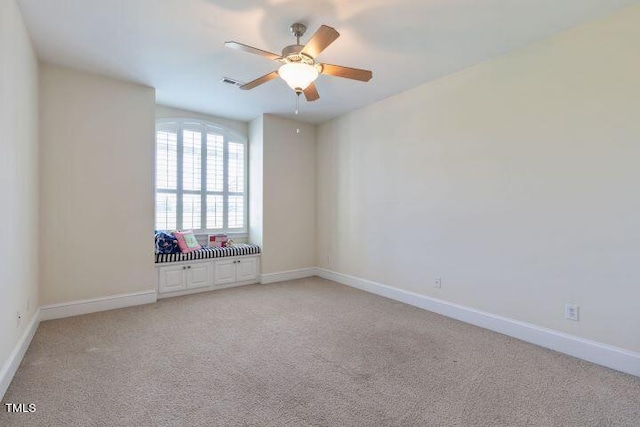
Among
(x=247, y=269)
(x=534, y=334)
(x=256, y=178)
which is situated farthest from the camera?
(x=256, y=178)

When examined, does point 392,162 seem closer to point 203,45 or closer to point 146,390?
point 203,45

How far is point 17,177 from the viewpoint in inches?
99.8

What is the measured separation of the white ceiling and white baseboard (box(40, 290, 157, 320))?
2.67 meters

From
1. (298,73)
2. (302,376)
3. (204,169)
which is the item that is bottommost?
(302,376)

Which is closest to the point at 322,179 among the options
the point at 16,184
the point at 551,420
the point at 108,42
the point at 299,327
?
the point at 299,327

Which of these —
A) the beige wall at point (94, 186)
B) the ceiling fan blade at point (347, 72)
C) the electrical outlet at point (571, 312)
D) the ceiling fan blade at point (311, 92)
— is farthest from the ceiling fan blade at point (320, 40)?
the electrical outlet at point (571, 312)

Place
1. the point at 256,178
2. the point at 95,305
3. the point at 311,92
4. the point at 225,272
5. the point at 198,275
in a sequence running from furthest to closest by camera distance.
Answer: the point at 256,178, the point at 225,272, the point at 198,275, the point at 95,305, the point at 311,92

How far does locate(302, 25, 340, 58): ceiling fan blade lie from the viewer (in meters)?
2.07

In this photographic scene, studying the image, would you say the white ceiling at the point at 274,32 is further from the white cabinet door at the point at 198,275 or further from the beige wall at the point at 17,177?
the white cabinet door at the point at 198,275

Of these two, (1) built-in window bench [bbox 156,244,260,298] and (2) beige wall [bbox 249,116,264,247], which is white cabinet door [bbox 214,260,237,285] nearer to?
(1) built-in window bench [bbox 156,244,260,298]

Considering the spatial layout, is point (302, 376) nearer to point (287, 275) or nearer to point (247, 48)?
point (247, 48)

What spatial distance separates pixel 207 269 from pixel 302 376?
9.32 feet

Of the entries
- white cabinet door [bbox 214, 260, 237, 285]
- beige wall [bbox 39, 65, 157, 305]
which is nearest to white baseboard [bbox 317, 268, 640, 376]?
white cabinet door [bbox 214, 260, 237, 285]

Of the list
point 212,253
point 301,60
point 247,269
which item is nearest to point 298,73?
point 301,60
